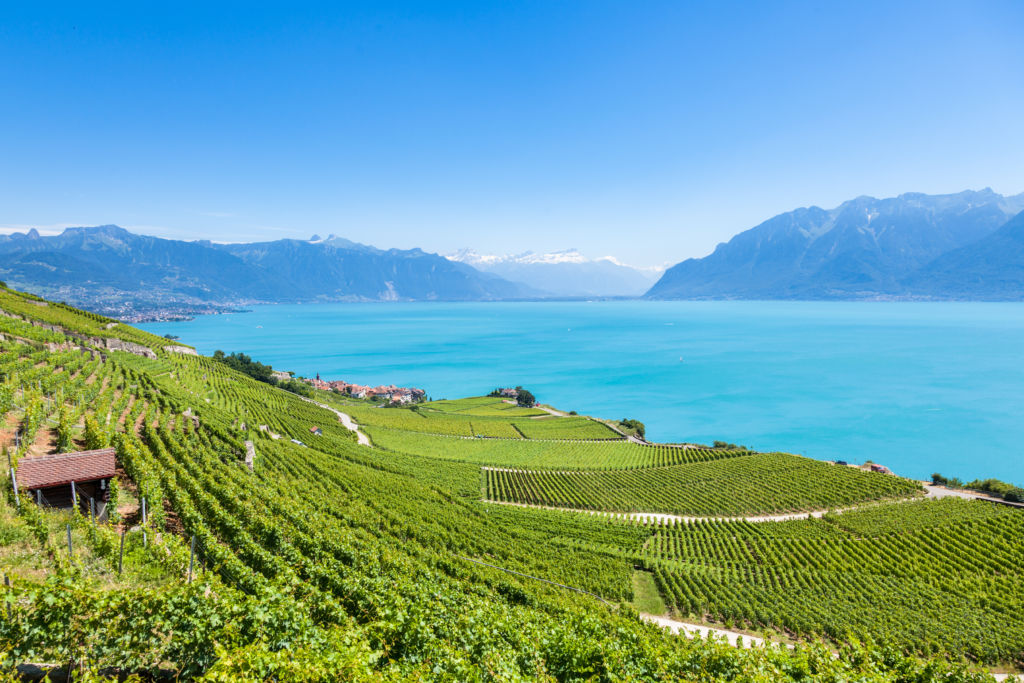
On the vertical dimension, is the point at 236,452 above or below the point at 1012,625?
above

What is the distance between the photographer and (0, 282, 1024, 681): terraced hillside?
7590 millimetres

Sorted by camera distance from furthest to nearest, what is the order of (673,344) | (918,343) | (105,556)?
(673,344) → (918,343) → (105,556)

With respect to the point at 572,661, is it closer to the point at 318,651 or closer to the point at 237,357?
the point at 318,651

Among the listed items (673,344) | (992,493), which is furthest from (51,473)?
(673,344)

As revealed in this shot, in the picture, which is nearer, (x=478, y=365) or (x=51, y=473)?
(x=51, y=473)

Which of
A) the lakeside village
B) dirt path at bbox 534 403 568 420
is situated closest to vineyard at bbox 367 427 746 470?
dirt path at bbox 534 403 568 420

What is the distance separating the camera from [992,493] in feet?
128

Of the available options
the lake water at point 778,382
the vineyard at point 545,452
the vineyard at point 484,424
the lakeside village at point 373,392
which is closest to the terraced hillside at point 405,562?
the vineyard at point 545,452

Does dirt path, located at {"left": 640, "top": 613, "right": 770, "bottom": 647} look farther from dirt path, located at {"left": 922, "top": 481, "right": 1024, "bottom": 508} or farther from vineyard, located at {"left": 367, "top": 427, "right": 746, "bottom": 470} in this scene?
dirt path, located at {"left": 922, "top": 481, "right": 1024, "bottom": 508}

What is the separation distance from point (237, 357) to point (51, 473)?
87167 millimetres

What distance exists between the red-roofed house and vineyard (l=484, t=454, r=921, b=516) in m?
27.8

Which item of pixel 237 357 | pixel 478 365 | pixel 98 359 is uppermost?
pixel 98 359

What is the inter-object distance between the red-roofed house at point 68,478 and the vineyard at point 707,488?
2776 centimetres

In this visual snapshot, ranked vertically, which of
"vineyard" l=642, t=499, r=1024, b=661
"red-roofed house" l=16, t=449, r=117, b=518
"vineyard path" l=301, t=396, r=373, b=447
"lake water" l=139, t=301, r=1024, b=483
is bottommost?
"lake water" l=139, t=301, r=1024, b=483
